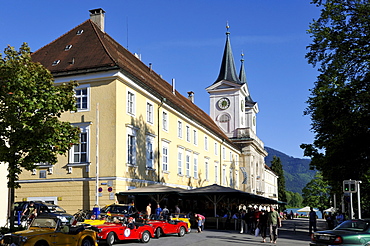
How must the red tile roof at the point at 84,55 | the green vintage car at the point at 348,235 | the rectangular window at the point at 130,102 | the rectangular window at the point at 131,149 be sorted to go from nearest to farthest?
the green vintage car at the point at 348,235, the red tile roof at the point at 84,55, the rectangular window at the point at 131,149, the rectangular window at the point at 130,102

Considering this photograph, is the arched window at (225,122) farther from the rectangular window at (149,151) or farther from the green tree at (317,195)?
the rectangular window at (149,151)

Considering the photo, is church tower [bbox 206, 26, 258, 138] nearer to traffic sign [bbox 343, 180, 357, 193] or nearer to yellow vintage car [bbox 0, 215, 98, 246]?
traffic sign [bbox 343, 180, 357, 193]

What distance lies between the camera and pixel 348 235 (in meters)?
14.2

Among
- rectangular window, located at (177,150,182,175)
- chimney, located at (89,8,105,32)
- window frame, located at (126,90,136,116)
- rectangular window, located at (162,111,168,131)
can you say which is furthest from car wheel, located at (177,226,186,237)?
chimney, located at (89,8,105,32)

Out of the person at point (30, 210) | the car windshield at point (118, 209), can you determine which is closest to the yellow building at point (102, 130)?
the person at point (30, 210)

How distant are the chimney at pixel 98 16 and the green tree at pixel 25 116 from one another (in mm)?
18587

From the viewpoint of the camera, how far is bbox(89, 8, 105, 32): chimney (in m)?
39.1

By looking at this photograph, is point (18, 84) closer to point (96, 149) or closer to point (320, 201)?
point (96, 149)

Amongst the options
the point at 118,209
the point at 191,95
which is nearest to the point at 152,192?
the point at 118,209

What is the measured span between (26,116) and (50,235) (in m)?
7.10

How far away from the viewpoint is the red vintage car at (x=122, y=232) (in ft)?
61.8

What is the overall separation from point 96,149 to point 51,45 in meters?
11.4

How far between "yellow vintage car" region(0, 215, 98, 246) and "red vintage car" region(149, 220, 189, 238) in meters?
6.81

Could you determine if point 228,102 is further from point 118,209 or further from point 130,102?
point 118,209
